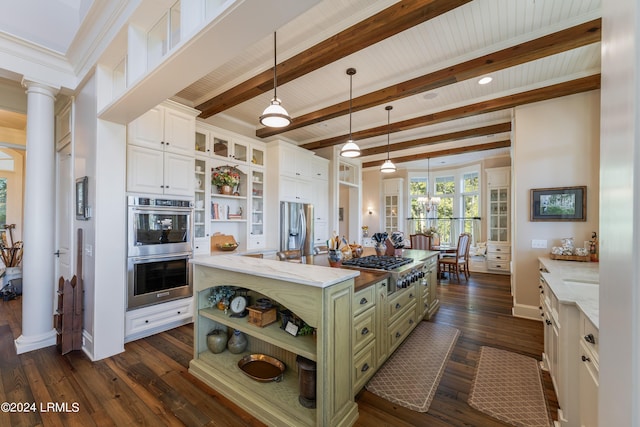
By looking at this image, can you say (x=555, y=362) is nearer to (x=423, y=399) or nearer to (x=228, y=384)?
(x=423, y=399)

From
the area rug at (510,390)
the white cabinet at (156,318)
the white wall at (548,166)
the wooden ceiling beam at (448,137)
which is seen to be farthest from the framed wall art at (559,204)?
the white cabinet at (156,318)

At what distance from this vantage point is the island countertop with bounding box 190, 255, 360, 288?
1.67m

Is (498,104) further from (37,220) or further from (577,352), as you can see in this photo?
(37,220)

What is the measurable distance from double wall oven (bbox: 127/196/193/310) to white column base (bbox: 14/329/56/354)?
3.06 ft

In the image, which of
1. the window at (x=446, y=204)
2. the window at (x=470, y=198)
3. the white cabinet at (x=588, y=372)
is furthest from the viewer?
the window at (x=446, y=204)

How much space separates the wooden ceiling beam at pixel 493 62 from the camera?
2447 mm

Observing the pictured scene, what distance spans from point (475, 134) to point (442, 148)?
5.28 feet

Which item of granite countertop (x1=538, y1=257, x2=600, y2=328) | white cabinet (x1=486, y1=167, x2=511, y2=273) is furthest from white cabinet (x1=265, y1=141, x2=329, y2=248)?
white cabinet (x1=486, y1=167, x2=511, y2=273)

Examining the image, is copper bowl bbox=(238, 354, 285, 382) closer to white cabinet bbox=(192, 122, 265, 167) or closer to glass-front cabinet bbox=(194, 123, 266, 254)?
glass-front cabinet bbox=(194, 123, 266, 254)

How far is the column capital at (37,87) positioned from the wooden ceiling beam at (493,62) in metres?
3.39

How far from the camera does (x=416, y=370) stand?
249cm

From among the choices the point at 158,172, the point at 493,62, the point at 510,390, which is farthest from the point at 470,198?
the point at 158,172

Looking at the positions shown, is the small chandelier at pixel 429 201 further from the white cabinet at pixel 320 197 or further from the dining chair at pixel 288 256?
the dining chair at pixel 288 256

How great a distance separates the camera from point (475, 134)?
202 inches
